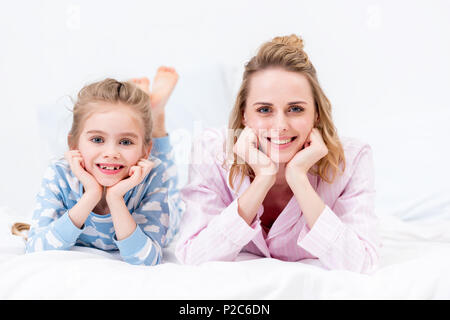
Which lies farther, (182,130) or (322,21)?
(322,21)

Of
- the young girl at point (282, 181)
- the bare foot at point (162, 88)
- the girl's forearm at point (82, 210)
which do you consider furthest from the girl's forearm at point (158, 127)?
the girl's forearm at point (82, 210)

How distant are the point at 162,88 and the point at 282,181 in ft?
2.32

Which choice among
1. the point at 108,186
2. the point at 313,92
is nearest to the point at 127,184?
the point at 108,186

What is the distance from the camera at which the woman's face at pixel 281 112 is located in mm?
1321

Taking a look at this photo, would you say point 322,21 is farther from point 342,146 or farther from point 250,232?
point 250,232

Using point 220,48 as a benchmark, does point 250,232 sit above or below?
below

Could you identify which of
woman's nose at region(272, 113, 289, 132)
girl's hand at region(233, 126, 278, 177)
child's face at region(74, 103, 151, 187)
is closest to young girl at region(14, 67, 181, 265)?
child's face at region(74, 103, 151, 187)

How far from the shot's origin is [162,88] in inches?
76.2

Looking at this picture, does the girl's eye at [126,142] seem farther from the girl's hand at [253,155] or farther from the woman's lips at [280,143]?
the woman's lips at [280,143]

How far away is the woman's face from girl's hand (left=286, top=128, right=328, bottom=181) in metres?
0.04

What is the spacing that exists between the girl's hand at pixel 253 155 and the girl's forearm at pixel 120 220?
350 millimetres

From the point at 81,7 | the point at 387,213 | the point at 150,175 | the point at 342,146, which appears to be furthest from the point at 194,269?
the point at 81,7

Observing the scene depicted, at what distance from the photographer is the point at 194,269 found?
1.15 metres
